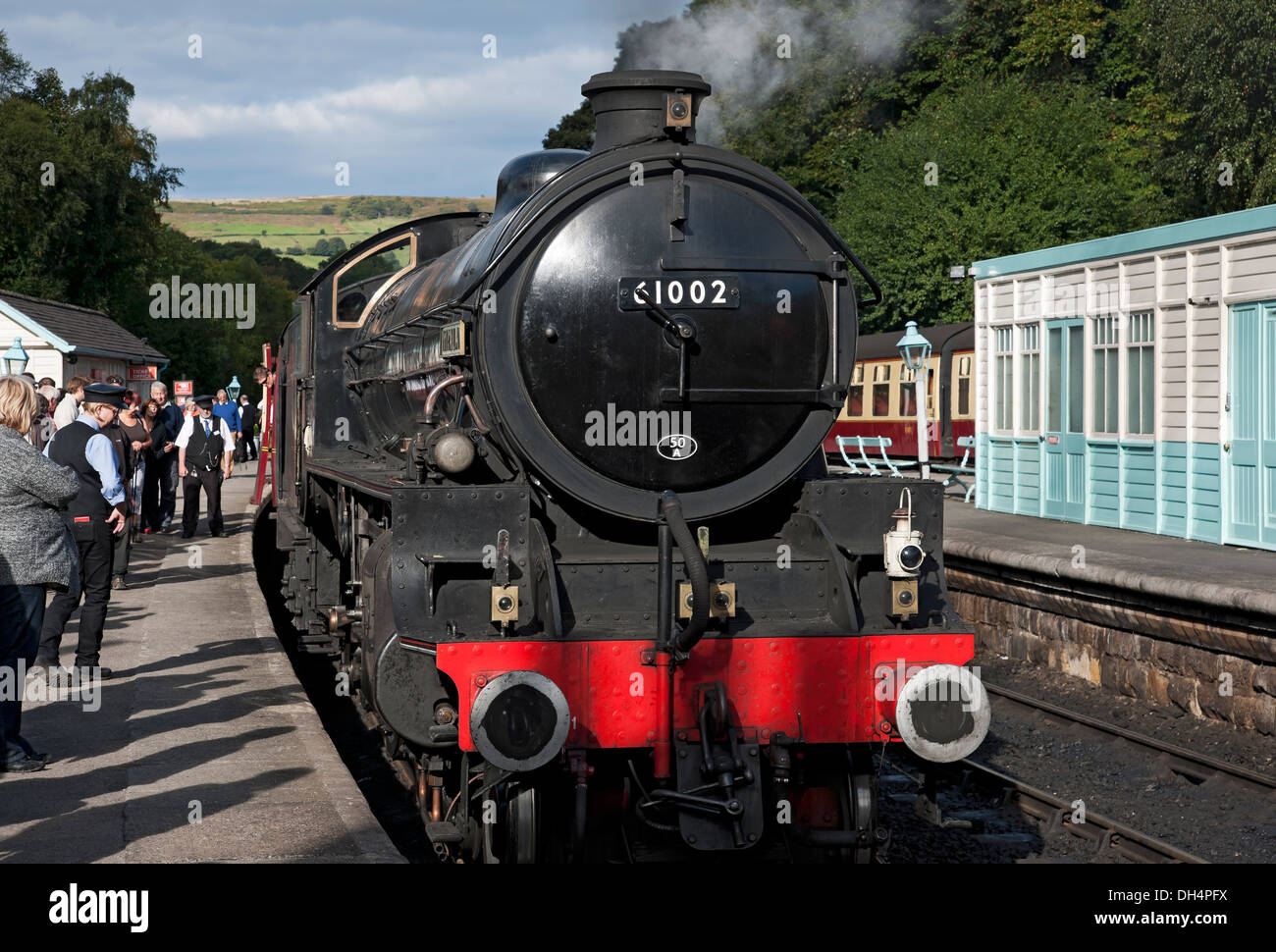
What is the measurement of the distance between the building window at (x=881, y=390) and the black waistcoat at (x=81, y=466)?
20438 millimetres

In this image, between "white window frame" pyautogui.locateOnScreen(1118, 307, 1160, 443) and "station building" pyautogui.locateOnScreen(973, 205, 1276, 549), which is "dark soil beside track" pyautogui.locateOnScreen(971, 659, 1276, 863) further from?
"white window frame" pyautogui.locateOnScreen(1118, 307, 1160, 443)

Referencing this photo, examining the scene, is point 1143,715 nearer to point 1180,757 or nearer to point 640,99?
point 1180,757

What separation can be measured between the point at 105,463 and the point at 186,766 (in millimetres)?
2861

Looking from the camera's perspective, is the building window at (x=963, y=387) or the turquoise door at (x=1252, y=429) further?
the building window at (x=963, y=387)

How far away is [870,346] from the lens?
93.5 feet

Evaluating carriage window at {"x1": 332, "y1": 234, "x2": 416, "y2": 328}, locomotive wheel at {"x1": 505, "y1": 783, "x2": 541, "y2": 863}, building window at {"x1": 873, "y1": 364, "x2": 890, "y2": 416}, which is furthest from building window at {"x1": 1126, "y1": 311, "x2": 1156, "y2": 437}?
building window at {"x1": 873, "y1": 364, "x2": 890, "y2": 416}

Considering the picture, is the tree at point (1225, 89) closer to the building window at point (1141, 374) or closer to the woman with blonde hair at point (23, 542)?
the building window at point (1141, 374)

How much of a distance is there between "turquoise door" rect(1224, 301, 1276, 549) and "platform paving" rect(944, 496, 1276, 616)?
10.0 inches

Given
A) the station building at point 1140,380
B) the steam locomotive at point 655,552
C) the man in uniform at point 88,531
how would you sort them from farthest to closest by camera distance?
1. the station building at point 1140,380
2. the man in uniform at point 88,531
3. the steam locomotive at point 655,552

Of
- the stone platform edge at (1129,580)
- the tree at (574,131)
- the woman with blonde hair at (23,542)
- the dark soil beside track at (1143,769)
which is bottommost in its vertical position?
the dark soil beside track at (1143,769)

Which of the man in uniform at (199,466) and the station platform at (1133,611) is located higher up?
the man in uniform at (199,466)

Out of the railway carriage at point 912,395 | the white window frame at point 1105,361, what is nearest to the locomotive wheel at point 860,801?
the white window frame at point 1105,361

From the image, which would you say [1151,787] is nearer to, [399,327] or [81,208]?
[399,327]

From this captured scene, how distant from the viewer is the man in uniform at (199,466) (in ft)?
55.8
